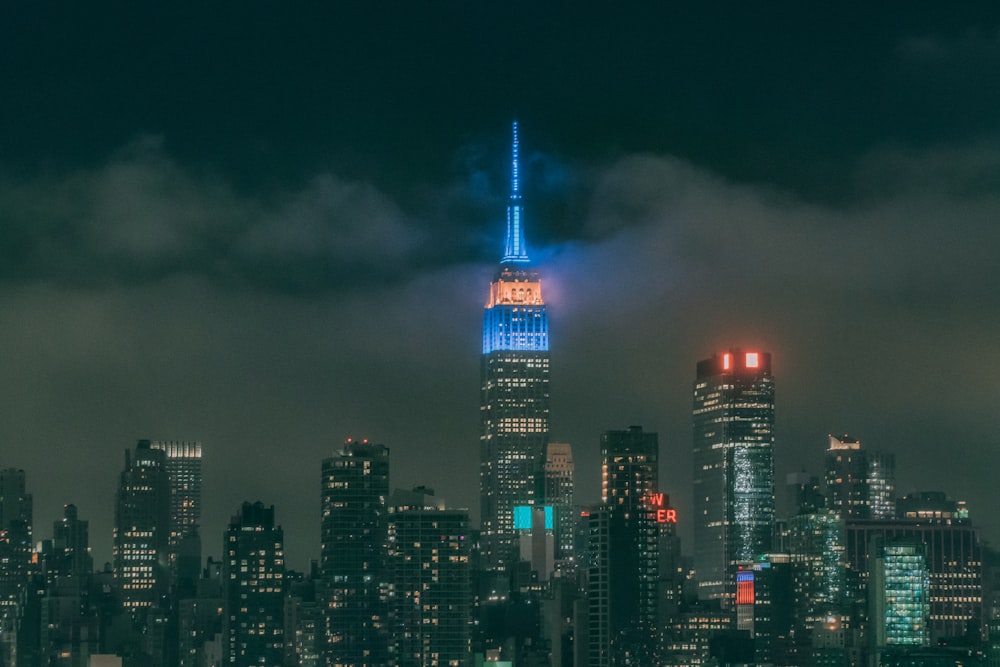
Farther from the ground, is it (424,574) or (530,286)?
(530,286)

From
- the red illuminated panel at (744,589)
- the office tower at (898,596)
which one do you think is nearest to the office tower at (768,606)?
the red illuminated panel at (744,589)

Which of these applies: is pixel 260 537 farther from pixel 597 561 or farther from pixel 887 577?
pixel 887 577

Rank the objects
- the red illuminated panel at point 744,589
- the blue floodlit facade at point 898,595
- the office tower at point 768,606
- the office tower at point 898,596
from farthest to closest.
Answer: the red illuminated panel at point 744,589, the office tower at point 768,606, the blue floodlit facade at point 898,595, the office tower at point 898,596

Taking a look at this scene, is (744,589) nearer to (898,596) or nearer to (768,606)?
(768,606)

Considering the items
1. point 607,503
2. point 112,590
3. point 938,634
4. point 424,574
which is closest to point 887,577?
point 938,634

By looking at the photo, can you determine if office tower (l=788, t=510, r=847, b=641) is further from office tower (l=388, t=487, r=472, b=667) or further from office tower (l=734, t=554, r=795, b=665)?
office tower (l=388, t=487, r=472, b=667)

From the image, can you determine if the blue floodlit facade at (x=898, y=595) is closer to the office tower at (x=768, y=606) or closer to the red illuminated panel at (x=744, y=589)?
the office tower at (x=768, y=606)

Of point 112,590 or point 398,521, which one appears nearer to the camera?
point 398,521

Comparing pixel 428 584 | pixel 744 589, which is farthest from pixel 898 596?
pixel 428 584
